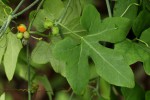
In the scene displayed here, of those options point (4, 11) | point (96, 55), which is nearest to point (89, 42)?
point (96, 55)

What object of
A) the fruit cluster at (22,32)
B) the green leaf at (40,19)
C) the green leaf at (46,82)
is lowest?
the green leaf at (46,82)

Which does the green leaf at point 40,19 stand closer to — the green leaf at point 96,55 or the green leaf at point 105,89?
the green leaf at point 96,55

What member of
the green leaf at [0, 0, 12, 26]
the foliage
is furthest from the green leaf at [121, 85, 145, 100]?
the green leaf at [0, 0, 12, 26]

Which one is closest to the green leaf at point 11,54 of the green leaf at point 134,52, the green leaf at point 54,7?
the green leaf at point 54,7

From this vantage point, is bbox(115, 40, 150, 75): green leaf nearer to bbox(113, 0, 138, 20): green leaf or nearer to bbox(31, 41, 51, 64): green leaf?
bbox(113, 0, 138, 20): green leaf

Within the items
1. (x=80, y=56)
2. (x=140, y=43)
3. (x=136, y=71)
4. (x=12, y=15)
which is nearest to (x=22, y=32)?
(x=12, y=15)

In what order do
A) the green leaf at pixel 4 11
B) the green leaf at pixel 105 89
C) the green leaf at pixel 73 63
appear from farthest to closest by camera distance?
1. the green leaf at pixel 105 89
2. the green leaf at pixel 4 11
3. the green leaf at pixel 73 63
